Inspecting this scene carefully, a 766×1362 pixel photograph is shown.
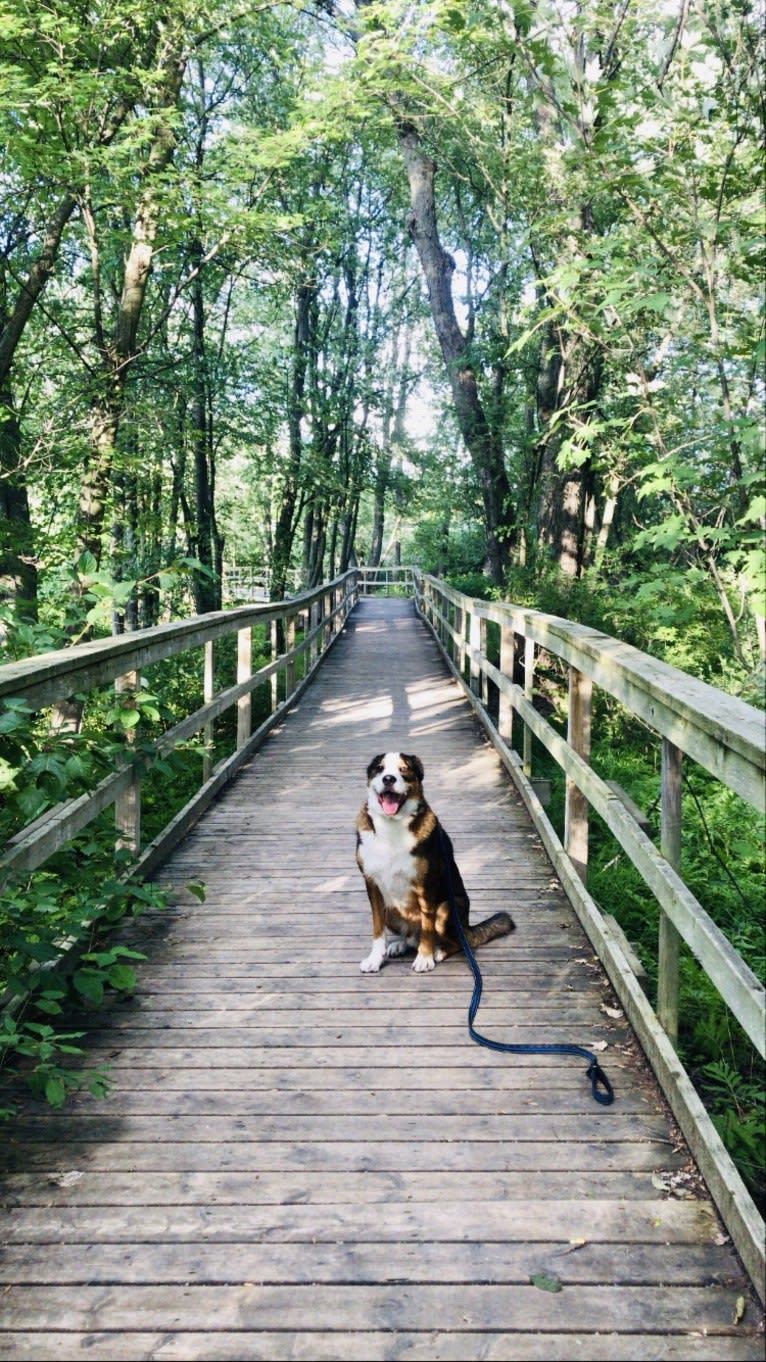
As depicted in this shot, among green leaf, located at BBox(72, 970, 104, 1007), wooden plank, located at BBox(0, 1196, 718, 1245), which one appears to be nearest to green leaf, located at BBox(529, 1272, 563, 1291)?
wooden plank, located at BBox(0, 1196, 718, 1245)

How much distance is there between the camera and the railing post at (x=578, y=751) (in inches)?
158

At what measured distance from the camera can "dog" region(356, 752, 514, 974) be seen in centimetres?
353

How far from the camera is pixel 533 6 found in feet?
16.3

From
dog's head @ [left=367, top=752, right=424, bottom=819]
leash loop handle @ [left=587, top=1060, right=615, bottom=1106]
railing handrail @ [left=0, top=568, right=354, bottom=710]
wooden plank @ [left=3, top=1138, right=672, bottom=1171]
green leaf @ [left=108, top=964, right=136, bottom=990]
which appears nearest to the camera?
wooden plank @ [left=3, top=1138, right=672, bottom=1171]

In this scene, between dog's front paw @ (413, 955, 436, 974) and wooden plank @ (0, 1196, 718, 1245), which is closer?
wooden plank @ (0, 1196, 718, 1245)

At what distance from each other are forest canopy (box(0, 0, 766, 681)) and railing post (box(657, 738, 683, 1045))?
40.3 inches

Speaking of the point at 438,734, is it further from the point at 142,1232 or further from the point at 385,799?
the point at 142,1232

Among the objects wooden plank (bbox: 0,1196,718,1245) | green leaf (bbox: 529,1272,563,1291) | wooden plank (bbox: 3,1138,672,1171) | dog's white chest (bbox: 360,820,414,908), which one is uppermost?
dog's white chest (bbox: 360,820,414,908)

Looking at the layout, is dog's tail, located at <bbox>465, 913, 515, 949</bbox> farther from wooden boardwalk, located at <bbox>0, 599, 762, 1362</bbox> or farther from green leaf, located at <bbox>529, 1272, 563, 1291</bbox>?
green leaf, located at <bbox>529, 1272, 563, 1291</bbox>

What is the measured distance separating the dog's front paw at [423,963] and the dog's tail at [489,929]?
199 mm

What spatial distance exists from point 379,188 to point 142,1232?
26901mm

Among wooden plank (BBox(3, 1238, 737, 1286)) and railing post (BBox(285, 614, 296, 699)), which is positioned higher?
railing post (BBox(285, 614, 296, 699))

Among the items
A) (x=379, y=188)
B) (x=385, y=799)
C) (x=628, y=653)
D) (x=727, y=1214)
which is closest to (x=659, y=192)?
(x=628, y=653)

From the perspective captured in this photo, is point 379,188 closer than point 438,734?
No
